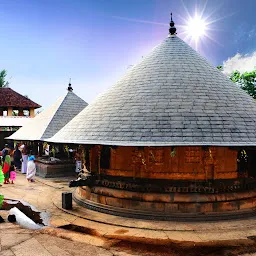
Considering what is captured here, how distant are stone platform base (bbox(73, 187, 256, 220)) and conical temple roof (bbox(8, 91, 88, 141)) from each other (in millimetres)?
10004

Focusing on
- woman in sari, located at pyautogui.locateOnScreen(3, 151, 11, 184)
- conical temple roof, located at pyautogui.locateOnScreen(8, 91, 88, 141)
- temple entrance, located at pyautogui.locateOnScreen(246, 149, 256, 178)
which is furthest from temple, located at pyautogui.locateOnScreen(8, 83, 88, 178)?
temple entrance, located at pyautogui.locateOnScreen(246, 149, 256, 178)

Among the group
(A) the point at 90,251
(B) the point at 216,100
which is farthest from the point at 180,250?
(B) the point at 216,100

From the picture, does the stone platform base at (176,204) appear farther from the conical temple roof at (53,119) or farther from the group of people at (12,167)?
the conical temple roof at (53,119)

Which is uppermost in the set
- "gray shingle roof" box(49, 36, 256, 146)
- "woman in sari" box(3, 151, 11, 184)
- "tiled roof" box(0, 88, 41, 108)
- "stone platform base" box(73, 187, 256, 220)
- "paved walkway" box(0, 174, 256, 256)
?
"tiled roof" box(0, 88, 41, 108)

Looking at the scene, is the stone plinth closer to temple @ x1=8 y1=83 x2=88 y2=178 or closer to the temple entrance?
temple @ x1=8 y1=83 x2=88 y2=178

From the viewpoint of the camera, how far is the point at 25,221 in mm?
8555

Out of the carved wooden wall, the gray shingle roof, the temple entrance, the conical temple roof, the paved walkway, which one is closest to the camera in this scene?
the paved walkway

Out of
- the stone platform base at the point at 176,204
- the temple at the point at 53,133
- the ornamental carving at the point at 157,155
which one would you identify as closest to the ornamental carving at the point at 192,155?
the ornamental carving at the point at 157,155

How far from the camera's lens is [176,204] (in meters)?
9.34

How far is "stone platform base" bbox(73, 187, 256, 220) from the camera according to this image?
30.5 feet

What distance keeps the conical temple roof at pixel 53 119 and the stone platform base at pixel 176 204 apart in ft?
32.8

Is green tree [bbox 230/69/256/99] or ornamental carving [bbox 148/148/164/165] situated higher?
green tree [bbox 230/69/256/99]

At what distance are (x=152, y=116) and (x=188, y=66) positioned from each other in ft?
11.7

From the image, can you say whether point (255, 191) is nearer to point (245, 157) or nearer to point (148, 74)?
point (245, 157)
